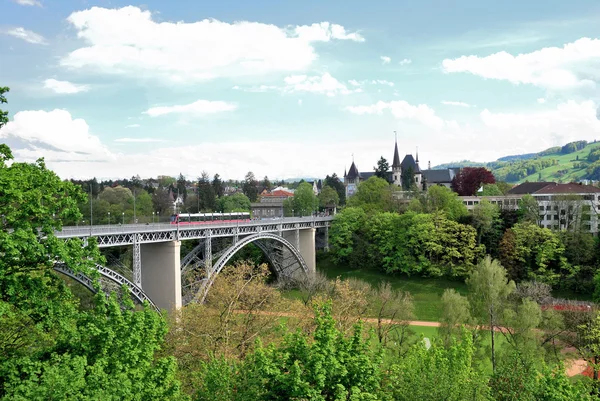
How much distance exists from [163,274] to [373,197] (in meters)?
41.3

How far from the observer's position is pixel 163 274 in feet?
151

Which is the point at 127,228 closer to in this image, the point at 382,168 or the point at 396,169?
the point at 382,168

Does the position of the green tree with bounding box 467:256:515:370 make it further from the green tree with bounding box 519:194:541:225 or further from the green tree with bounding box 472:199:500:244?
the green tree with bounding box 519:194:541:225

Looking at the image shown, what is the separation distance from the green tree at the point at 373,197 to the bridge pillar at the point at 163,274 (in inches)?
1440

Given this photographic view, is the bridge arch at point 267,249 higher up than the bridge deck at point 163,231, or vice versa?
the bridge deck at point 163,231

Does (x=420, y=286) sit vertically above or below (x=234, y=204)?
below

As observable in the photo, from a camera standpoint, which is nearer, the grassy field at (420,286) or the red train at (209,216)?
the red train at (209,216)

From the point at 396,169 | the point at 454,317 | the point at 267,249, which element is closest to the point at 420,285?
the point at 267,249

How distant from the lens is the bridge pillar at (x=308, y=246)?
230ft

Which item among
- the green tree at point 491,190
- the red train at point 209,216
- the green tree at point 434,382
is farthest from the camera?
the green tree at point 491,190

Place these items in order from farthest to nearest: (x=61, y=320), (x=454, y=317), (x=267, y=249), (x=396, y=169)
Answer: (x=396, y=169) < (x=267, y=249) < (x=454, y=317) < (x=61, y=320)

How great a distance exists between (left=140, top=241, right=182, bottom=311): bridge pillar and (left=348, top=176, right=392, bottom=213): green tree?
120 feet

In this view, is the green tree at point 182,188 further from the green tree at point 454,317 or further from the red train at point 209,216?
the green tree at point 454,317

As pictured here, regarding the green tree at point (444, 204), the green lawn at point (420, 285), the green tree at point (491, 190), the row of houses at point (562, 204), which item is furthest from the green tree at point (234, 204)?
the green tree at point (491, 190)
